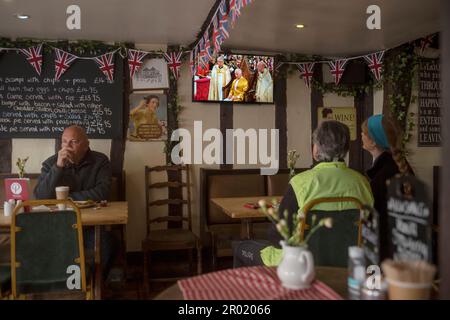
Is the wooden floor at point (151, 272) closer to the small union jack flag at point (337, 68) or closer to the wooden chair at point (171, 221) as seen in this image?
the wooden chair at point (171, 221)

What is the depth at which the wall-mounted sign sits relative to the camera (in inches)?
229

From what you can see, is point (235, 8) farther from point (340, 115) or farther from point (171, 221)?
point (340, 115)

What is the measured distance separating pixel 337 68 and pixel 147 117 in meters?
2.44

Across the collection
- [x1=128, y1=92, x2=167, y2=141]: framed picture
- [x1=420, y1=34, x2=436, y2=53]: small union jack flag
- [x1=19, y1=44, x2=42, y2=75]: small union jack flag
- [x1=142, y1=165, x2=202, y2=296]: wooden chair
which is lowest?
[x1=142, y1=165, x2=202, y2=296]: wooden chair

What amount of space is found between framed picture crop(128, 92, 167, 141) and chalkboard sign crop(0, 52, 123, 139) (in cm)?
15

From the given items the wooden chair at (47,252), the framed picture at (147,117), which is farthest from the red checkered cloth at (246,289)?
the framed picture at (147,117)

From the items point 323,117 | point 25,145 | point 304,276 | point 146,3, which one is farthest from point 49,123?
point 304,276

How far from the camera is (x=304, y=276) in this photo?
1.45 metres

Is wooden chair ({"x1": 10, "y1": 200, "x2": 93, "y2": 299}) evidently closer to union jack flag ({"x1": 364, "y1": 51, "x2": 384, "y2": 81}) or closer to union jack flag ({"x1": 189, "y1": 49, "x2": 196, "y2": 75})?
union jack flag ({"x1": 189, "y1": 49, "x2": 196, "y2": 75})

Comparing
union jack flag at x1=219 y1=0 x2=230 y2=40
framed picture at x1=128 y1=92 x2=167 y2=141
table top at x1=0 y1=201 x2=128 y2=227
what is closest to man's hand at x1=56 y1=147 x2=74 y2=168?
table top at x1=0 y1=201 x2=128 y2=227

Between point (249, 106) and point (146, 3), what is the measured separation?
86.8 inches

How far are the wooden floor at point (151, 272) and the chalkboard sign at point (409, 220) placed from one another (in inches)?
116

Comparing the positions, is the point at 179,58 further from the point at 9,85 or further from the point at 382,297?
the point at 382,297

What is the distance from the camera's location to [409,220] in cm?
127
